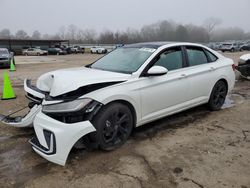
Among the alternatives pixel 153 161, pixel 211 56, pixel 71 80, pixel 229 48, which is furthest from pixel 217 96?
pixel 229 48

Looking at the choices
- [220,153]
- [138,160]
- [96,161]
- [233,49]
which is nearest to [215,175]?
[220,153]

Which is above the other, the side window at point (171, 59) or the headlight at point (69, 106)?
the side window at point (171, 59)

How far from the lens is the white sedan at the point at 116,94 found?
3.36 metres

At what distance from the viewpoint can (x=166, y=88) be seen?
4410 mm

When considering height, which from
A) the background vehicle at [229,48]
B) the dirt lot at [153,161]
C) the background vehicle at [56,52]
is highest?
the background vehicle at [229,48]

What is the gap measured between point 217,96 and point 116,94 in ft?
9.59

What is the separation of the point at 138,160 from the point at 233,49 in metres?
46.1

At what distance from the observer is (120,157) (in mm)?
3631

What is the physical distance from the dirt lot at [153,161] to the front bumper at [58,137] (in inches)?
9.2

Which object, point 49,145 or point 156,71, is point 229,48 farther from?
point 49,145

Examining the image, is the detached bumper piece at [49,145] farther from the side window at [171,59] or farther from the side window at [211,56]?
the side window at [211,56]

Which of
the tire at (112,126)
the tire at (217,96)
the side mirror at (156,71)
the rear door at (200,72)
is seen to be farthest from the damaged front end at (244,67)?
the tire at (112,126)

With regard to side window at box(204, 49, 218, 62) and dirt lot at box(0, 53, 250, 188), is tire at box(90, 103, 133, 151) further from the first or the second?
side window at box(204, 49, 218, 62)

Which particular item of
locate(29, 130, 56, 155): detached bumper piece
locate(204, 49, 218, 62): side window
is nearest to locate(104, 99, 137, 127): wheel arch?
locate(29, 130, 56, 155): detached bumper piece
